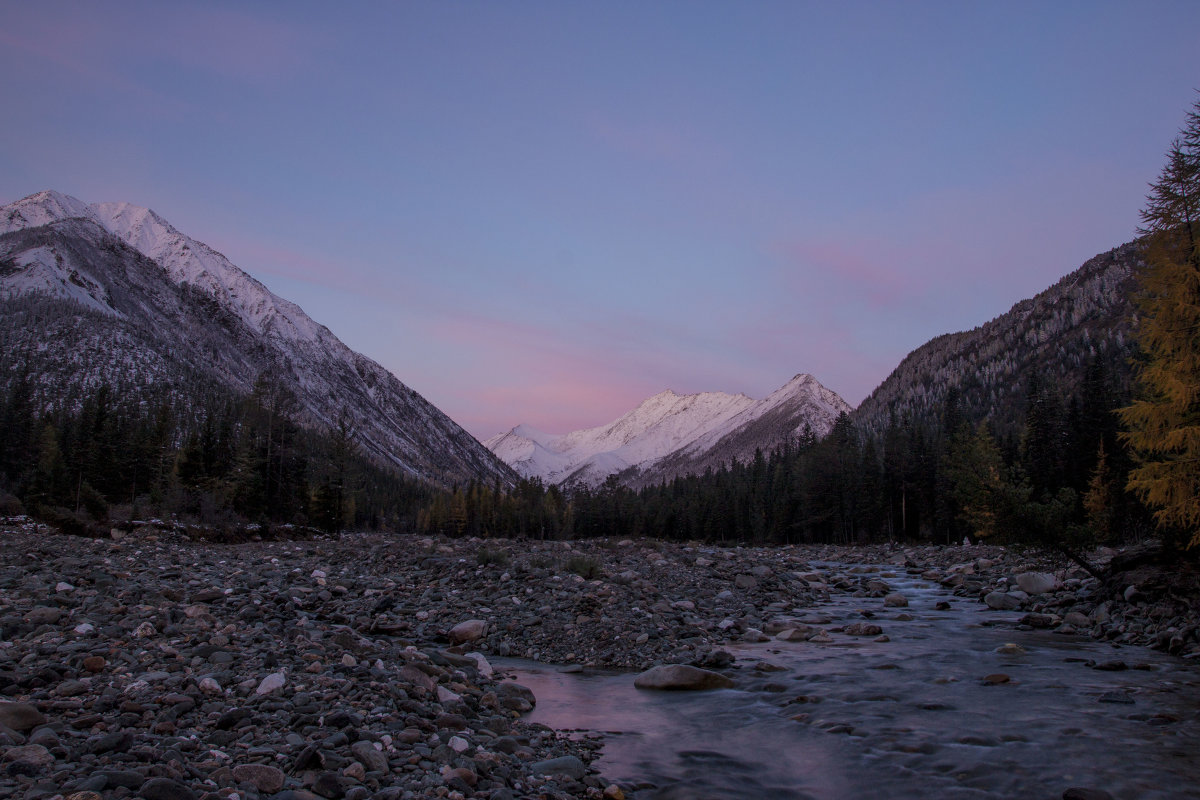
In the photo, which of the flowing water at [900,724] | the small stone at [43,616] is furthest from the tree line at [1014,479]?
the small stone at [43,616]

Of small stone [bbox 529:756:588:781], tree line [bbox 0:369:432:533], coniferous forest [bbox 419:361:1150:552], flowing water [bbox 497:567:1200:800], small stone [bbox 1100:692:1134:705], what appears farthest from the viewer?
tree line [bbox 0:369:432:533]

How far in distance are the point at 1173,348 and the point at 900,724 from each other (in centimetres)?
1181

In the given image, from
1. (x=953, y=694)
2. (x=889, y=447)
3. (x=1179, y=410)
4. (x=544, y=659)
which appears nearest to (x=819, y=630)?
(x=953, y=694)

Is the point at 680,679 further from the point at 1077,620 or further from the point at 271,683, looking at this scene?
the point at 1077,620

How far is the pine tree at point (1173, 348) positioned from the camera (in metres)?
13.9

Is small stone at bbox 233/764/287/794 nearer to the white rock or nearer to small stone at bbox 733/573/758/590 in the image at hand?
the white rock

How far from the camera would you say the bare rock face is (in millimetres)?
11328

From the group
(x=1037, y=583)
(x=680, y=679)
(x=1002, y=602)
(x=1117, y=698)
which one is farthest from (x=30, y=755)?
(x=1037, y=583)

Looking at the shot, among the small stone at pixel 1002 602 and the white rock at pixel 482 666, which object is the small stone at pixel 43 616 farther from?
the small stone at pixel 1002 602

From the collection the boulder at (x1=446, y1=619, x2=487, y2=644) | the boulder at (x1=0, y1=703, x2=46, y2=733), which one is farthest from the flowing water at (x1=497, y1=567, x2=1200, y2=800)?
the boulder at (x1=0, y1=703, x2=46, y2=733)

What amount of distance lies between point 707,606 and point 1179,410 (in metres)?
12.3

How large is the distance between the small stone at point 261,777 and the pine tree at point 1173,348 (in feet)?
57.7

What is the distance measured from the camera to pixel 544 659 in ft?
44.2

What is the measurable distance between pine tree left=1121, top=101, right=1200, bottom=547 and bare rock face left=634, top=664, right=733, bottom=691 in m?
11.1
